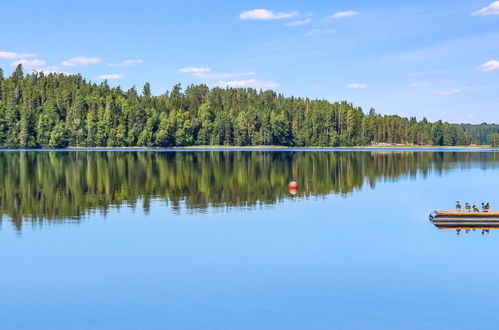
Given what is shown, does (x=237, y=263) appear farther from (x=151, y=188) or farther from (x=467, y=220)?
(x=151, y=188)

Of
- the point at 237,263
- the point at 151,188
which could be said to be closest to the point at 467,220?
the point at 237,263

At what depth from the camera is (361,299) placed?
32312 mm

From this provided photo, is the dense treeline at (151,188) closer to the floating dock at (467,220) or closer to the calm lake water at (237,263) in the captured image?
the calm lake water at (237,263)

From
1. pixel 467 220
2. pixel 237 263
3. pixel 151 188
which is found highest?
pixel 151 188

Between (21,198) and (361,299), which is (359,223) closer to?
(361,299)

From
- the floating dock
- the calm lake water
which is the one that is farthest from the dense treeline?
the floating dock

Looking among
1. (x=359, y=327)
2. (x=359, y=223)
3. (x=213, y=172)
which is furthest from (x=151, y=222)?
(x=213, y=172)

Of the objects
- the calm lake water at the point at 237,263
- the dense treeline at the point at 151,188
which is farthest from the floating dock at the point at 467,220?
the dense treeline at the point at 151,188

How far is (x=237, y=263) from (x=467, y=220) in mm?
27785

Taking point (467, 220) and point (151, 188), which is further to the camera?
point (151, 188)

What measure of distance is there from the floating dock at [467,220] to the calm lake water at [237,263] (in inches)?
49.7

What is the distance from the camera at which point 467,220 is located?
56000 mm

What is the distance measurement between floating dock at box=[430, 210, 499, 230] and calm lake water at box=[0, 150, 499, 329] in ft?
4.14

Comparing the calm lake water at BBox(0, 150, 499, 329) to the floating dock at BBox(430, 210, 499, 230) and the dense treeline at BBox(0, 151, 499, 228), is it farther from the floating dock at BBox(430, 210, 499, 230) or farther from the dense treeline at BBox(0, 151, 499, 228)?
the floating dock at BBox(430, 210, 499, 230)
